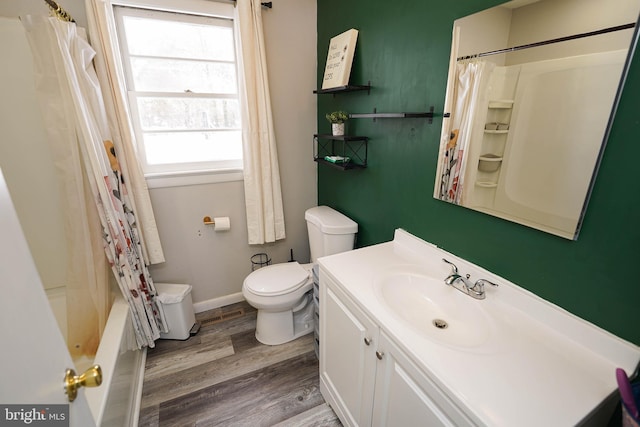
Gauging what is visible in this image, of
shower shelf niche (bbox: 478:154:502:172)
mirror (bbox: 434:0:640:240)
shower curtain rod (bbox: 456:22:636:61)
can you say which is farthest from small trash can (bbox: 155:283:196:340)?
shower curtain rod (bbox: 456:22:636:61)

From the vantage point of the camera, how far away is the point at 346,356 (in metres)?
1.27

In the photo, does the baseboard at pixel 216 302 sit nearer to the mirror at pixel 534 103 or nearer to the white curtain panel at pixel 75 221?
the white curtain panel at pixel 75 221

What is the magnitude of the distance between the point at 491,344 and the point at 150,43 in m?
2.36

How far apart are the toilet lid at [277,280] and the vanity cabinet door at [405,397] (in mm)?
889

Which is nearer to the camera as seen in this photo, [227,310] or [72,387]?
[72,387]

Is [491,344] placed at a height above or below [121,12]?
below

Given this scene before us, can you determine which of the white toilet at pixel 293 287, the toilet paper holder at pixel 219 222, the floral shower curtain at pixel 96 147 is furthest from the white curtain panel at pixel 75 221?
the white toilet at pixel 293 287

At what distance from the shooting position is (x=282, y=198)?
237cm

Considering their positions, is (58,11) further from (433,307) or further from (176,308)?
(433,307)

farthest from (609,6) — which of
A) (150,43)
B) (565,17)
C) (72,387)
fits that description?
(150,43)

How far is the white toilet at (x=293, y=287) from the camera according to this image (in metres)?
1.83

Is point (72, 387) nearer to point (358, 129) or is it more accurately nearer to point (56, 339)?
point (56, 339)

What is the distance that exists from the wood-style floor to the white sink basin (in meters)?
0.80

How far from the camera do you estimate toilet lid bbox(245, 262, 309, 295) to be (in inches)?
71.6
